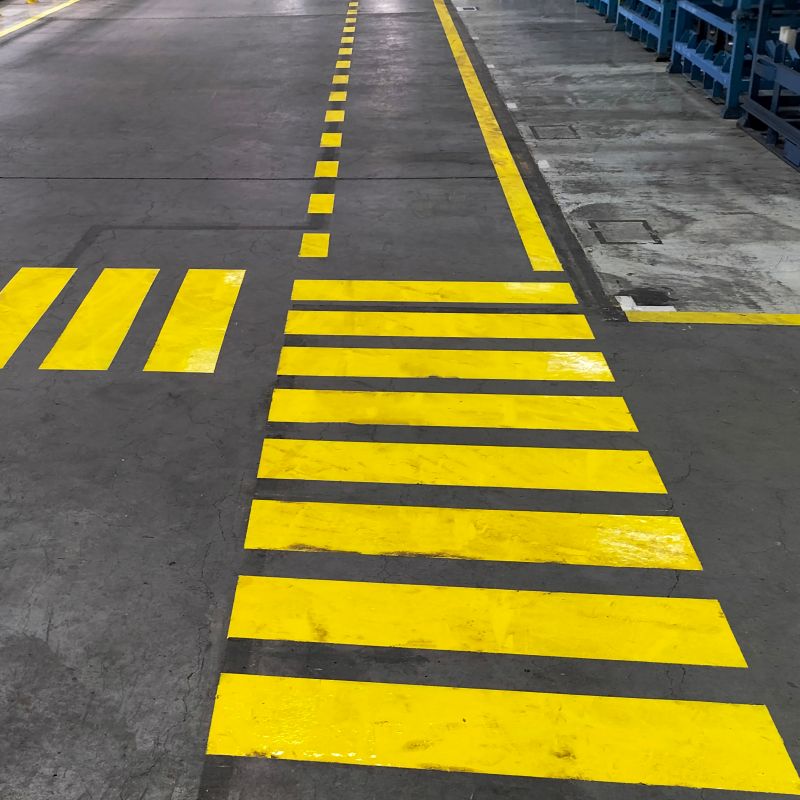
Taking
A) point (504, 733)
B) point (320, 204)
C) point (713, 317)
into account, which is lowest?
point (504, 733)

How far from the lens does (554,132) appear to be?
34.6 ft

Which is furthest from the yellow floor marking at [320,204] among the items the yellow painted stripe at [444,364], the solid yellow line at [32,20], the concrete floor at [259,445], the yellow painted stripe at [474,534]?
the solid yellow line at [32,20]

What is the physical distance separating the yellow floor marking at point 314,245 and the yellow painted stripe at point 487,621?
3.91 m

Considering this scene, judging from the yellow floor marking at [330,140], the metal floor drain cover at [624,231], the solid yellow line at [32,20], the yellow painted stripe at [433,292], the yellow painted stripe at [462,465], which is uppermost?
the solid yellow line at [32,20]

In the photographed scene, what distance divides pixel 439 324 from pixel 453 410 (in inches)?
44.7

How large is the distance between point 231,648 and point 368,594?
2.09 feet

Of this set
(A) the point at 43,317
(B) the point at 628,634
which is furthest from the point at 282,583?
(A) the point at 43,317

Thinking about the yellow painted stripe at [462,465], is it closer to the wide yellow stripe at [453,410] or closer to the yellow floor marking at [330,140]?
the wide yellow stripe at [453,410]

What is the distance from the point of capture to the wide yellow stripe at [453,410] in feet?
16.8

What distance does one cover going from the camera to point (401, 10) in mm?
19016

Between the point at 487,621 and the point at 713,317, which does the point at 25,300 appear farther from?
the point at 713,317

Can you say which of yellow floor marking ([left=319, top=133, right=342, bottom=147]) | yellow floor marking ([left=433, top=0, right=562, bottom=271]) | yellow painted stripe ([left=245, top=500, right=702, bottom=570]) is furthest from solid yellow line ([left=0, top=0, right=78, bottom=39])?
yellow painted stripe ([left=245, top=500, right=702, bottom=570])

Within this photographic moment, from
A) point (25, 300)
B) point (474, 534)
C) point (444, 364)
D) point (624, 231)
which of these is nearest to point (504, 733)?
point (474, 534)

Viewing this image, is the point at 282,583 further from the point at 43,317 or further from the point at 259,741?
the point at 43,317
